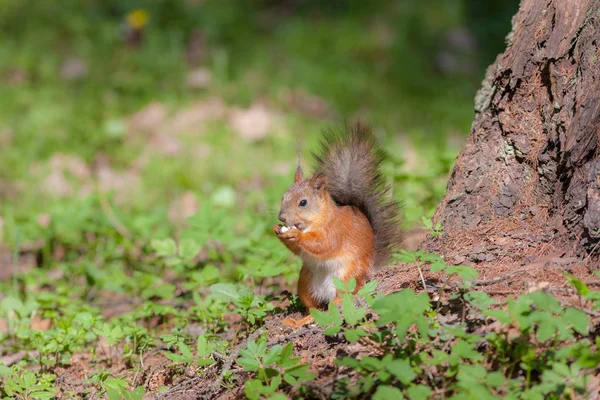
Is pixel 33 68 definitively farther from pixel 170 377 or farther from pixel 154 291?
pixel 170 377

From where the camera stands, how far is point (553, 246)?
2154mm

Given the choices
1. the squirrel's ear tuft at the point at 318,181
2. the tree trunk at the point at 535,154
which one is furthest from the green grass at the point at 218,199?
the squirrel's ear tuft at the point at 318,181

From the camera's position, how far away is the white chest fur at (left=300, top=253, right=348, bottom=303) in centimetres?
251

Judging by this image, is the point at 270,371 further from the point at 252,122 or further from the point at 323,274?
the point at 252,122

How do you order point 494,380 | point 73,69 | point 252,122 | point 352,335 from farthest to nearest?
point 73,69 → point 252,122 → point 352,335 → point 494,380

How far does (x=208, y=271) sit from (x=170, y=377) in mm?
562

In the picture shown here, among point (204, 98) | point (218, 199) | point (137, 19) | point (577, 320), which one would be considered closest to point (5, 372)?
point (577, 320)

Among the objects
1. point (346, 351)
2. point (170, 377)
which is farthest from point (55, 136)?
point (346, 351)

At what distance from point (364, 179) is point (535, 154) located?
2.00ft

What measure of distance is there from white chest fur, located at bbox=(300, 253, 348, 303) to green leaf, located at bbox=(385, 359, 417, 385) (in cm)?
82

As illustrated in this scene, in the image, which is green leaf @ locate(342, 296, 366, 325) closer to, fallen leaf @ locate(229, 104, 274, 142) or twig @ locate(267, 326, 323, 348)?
twig @ locate(267, 326, 323, 348)

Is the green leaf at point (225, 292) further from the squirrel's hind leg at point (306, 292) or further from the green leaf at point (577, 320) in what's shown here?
the green leaf at point (577, 320)

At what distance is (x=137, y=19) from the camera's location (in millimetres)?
5906

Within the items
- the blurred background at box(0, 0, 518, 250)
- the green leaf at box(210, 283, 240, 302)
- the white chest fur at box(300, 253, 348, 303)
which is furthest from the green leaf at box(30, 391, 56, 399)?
the blurred background at box(0, 0, 518, 250)
